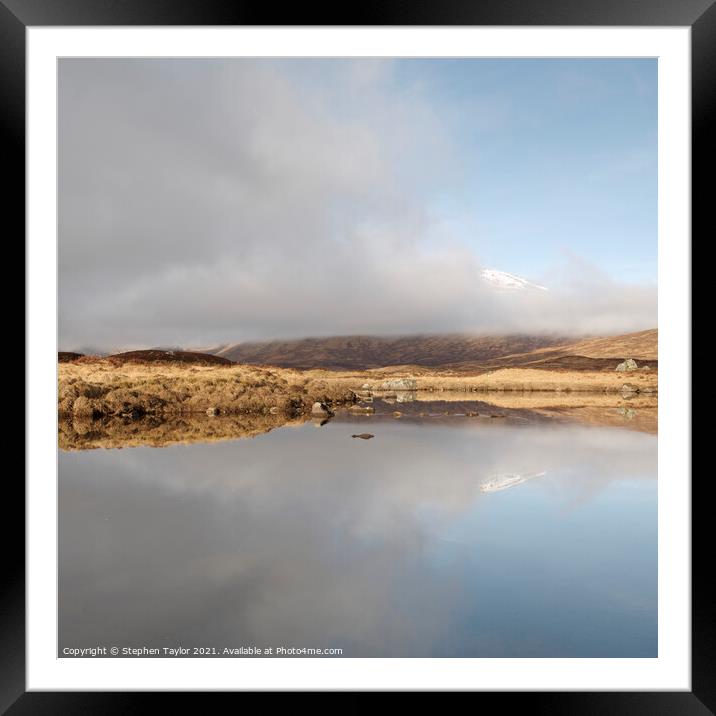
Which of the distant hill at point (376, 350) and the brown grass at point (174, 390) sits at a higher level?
the distant hill at point (376, 350)

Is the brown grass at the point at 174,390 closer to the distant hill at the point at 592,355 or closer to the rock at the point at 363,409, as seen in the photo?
the rock at the point at 363,409

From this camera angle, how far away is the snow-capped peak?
871 centimetres

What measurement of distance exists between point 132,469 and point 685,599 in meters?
6.49

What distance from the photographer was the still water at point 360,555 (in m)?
3.56

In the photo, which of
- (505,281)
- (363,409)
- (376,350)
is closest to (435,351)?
(376,350)

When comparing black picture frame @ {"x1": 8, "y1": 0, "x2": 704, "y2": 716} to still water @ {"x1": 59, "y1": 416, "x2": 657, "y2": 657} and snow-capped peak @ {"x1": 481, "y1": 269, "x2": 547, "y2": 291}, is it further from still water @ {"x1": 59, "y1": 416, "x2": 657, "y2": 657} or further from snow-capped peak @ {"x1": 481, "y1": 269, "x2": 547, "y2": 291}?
snow-capped peak @ {"x1": 481, "y1": 269, "x2": 547, "y2": 291}

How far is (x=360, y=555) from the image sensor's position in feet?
14.3

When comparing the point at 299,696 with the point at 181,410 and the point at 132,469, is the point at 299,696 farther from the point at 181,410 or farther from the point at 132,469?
the point at 181,410

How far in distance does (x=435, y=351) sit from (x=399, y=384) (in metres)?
6.33

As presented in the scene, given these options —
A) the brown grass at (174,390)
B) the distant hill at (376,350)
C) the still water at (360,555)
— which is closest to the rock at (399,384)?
the distant hill at (376,350)

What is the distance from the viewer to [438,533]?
4754 millimetres

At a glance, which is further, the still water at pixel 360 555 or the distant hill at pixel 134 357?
the distant hill at pixel 134 357

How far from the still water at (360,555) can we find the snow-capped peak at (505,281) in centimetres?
339

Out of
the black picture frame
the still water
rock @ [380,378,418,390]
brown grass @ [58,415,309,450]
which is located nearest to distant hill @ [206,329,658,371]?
brown grass @ [58,415,309,450]
